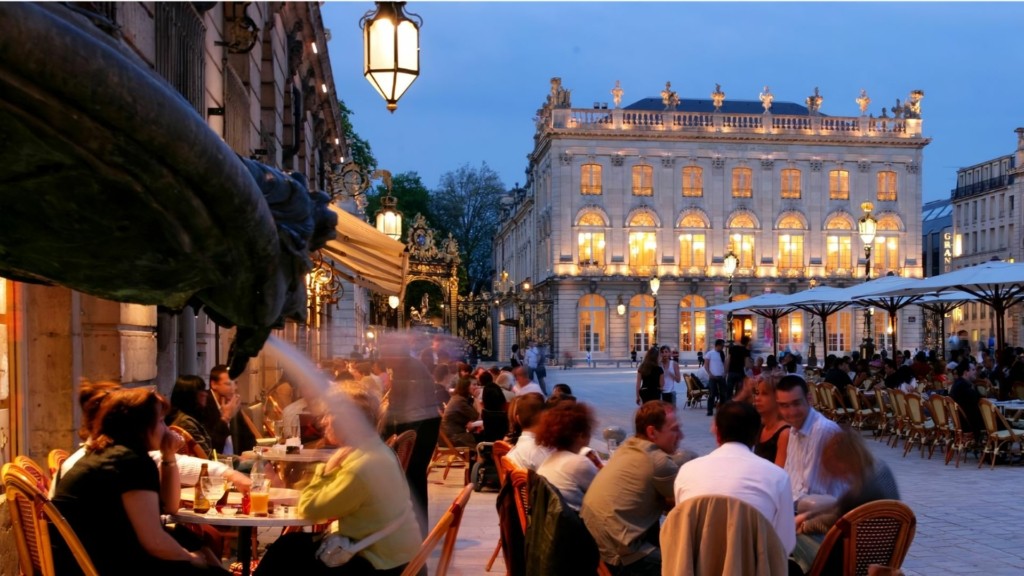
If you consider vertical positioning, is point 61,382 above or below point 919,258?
below

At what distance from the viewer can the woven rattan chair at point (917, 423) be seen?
15.1 m

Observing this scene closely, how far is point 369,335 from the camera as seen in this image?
4378cm

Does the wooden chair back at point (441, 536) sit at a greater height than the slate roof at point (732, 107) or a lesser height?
lesser

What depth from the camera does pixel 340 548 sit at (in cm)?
492

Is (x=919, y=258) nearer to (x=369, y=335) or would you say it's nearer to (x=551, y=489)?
(x=369, y=335)

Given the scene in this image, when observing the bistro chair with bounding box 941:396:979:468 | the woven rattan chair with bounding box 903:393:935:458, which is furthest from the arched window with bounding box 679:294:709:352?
the bistro chair with bounding box 941:396:979:468

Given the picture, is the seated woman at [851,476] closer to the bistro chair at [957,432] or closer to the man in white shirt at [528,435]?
the man in white shirt at [528,435]

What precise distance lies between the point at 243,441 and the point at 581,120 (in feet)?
189

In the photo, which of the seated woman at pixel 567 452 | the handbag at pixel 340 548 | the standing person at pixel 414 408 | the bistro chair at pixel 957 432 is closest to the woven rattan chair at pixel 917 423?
the bistro chair at pixel 957 432

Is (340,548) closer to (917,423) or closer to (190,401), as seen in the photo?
(190,401)

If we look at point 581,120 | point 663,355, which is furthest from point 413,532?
point 581,120

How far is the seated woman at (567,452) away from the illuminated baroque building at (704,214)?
5755cm

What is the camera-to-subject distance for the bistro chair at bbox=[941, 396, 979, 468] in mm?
14023

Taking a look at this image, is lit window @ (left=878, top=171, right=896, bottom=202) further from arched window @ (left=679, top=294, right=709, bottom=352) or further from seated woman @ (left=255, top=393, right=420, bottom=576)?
seated woman @ (left=255, top=393, right=420, bottom=576)
